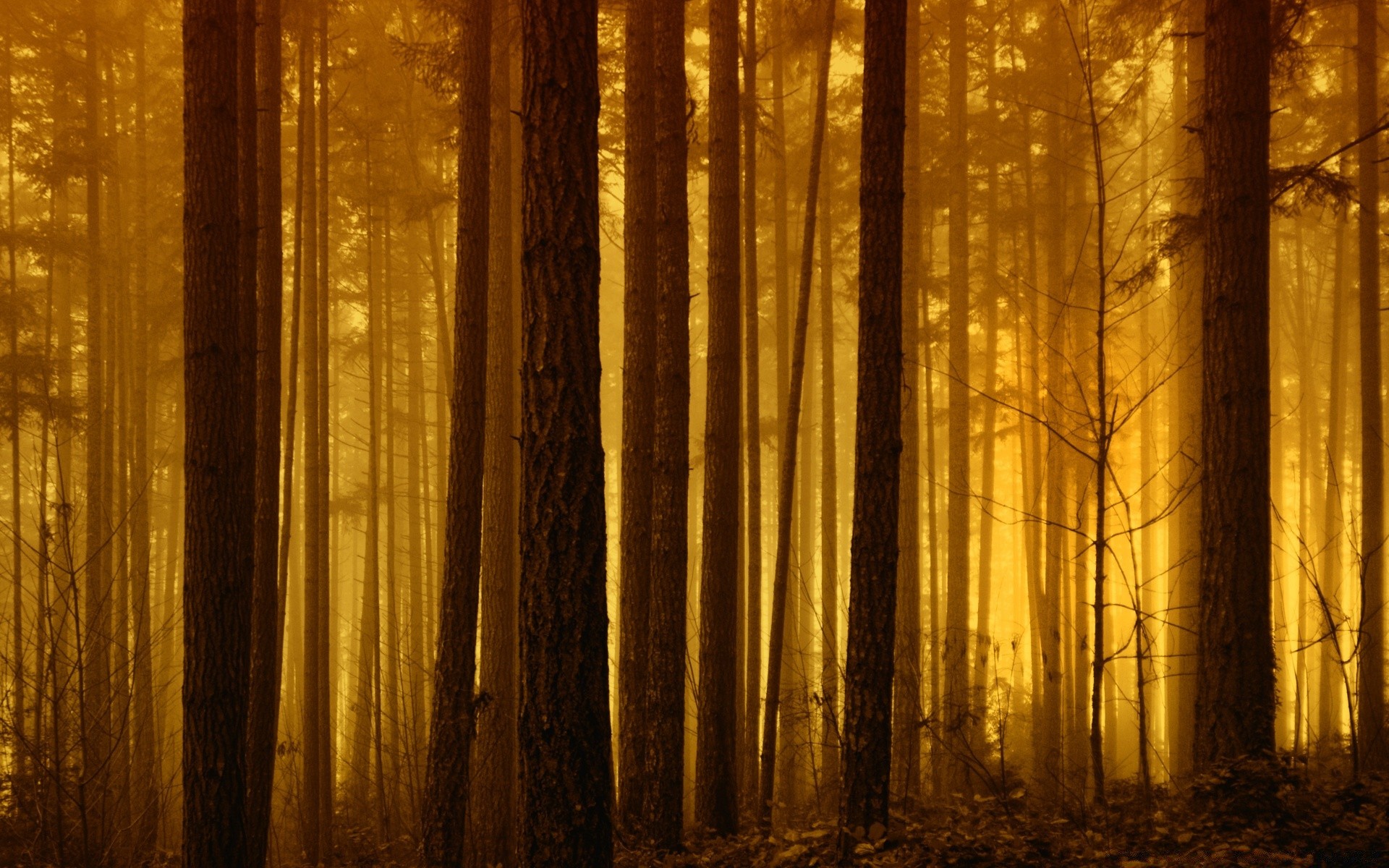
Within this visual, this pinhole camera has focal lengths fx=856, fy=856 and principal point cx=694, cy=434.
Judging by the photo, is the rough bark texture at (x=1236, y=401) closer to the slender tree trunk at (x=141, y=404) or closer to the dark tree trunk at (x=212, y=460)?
the dark tree trunk at (x=212, y=460)

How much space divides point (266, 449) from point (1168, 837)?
342 inches

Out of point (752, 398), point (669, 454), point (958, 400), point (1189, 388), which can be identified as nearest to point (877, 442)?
point (669, 454)

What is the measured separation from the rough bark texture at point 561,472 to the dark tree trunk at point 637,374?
132 inches

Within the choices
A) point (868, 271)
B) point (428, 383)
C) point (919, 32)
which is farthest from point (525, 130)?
point (428, 383)

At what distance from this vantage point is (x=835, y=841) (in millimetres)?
6875

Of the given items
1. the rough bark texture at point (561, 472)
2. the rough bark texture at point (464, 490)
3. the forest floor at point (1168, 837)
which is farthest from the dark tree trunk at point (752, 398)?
the rough bark texture at point (561, 472)

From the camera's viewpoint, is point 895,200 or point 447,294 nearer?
point 895,200

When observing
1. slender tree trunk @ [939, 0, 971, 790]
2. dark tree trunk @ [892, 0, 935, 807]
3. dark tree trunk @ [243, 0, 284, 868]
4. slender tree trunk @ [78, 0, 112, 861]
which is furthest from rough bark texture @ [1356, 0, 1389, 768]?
slender tree trunk @ [78, 0, 112, 861]

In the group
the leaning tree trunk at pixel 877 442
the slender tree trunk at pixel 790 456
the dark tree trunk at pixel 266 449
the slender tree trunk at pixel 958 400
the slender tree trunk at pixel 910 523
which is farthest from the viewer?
the slender tree trunk at pixel 958 400

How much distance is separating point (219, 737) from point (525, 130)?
5.21 m

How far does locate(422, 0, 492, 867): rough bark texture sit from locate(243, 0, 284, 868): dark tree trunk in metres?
1.67

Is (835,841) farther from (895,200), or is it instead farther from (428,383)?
(428,383)

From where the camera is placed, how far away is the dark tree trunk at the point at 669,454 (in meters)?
7.79

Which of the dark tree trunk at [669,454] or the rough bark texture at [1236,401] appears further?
the dark tree trunk at [669,454]
